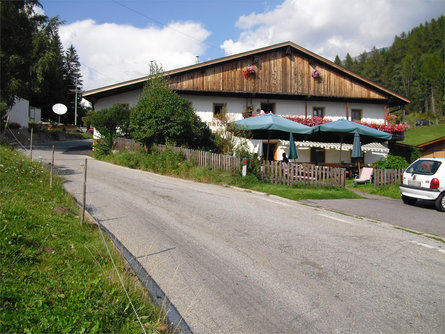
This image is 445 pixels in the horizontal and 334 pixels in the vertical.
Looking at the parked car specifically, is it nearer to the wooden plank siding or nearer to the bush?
the bush

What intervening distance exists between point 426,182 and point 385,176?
4.20 m

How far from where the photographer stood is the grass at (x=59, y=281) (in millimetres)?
3051

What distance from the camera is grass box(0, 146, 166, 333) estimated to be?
120 inches

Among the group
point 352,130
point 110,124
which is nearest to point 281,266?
point 352,130

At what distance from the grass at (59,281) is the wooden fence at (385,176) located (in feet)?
41.3

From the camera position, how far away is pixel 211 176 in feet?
48.1

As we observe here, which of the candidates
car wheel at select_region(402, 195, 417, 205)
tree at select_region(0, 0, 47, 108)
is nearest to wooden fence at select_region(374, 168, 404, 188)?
car wheel at select_region(402, 195, 417, 205)

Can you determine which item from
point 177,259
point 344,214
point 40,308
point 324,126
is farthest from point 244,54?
point 40,308

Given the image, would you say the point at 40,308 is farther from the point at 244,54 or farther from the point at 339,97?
the point at 339,97

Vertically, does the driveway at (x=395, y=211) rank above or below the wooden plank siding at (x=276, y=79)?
below

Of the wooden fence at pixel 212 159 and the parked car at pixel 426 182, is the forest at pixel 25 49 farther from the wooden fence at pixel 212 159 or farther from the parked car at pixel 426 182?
the parked car at pixel 426 182

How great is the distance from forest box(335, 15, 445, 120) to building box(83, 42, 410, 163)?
226 feet

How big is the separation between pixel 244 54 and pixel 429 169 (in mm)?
15839

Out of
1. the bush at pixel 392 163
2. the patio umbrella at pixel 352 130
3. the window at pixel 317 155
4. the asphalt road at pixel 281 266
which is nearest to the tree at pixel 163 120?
the patio umbrella at pixel 352 130
